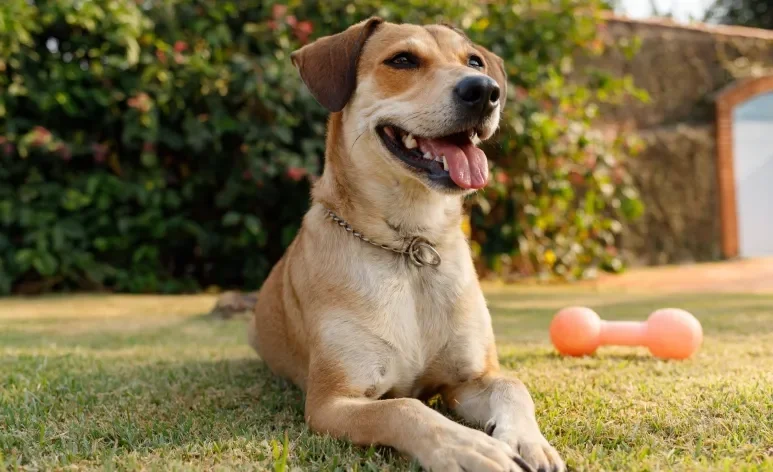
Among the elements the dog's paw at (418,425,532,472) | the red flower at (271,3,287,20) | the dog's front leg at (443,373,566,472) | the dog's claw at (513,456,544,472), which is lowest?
the dog's front leg at (443,373,566,472)

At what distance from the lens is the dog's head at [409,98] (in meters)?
2.91

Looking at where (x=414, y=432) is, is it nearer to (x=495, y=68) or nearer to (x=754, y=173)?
(x=495, y=68)

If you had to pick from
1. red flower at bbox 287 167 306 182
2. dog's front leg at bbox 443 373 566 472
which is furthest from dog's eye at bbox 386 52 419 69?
red flower at bbox 287 167 306 182

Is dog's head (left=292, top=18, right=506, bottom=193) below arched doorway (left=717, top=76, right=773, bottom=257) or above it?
above

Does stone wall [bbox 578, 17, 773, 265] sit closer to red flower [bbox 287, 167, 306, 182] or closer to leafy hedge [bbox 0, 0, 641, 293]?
leafy hedge [bbox 0, 0, 641, 293]

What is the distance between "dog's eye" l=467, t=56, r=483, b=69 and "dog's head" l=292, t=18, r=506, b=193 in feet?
0.13

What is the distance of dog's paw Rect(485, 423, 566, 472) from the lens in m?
2.04

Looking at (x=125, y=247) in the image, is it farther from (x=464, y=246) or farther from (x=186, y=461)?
(x=186, y=461)

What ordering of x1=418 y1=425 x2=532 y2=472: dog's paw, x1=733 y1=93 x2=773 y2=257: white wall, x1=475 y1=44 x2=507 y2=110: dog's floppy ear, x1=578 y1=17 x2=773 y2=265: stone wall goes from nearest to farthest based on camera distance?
x1=418 y1=425 x2=532 y2=472: dog's paw → x1=475 y1=44 x2=507 y2=110: dog's floppy ear → x1=578 y1=17 x2=773 y2=265: stone wall → x1=733 y1=93 x2=773 y2=257: white wall

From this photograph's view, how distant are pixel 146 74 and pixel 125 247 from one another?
2.11 meters

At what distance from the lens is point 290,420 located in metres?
2.76

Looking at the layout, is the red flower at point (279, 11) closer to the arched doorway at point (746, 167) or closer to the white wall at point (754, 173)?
the arched doorway at point (746, 167)

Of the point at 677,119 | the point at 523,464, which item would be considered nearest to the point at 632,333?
the point at 523,464

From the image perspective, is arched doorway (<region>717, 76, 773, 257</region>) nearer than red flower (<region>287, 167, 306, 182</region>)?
No
